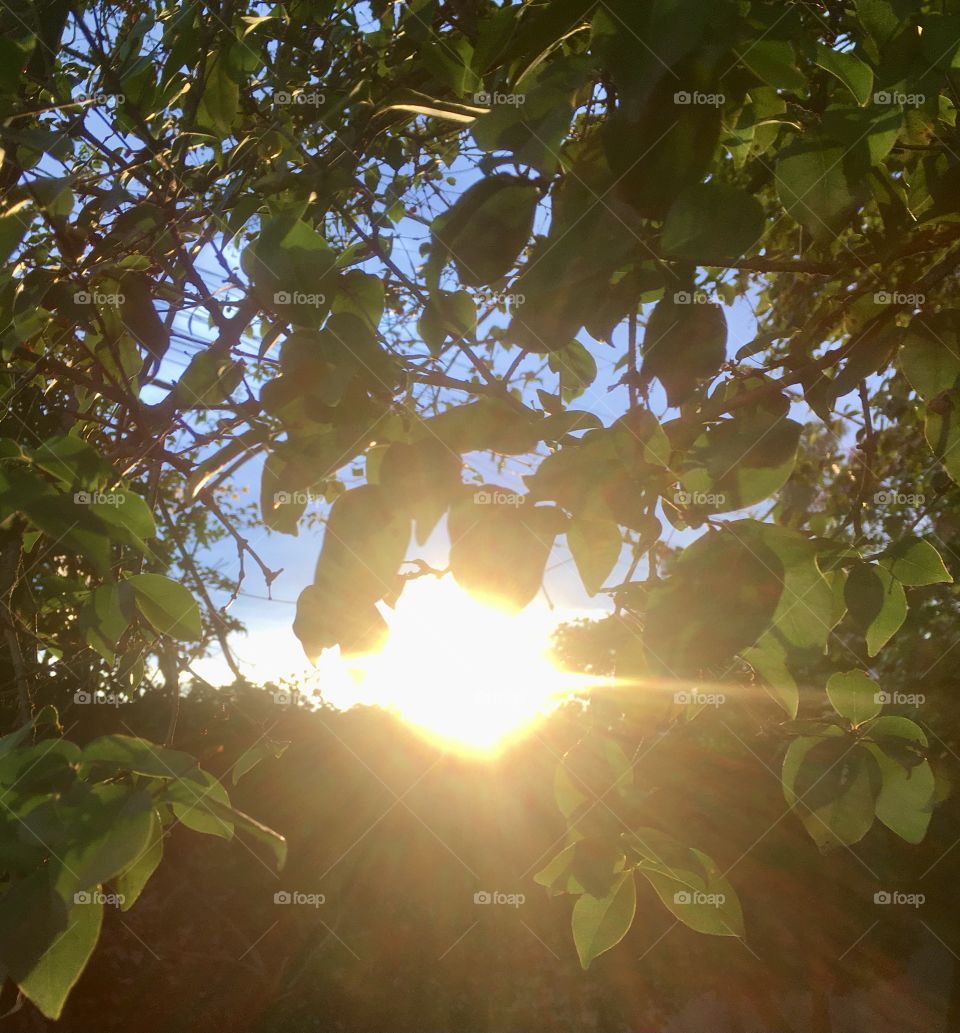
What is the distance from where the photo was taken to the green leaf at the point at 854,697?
791mm

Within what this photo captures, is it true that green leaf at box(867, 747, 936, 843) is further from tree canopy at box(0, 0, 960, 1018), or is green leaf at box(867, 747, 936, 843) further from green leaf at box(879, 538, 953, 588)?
green leaf at box(879, 538, 953, 588)

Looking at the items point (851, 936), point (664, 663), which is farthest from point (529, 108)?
point (851, 936)

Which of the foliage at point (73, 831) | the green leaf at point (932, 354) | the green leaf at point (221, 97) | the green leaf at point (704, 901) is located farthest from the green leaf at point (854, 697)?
the green leaf at point (221, 97)

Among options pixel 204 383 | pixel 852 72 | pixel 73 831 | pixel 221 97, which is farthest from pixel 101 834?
pixel 221 97

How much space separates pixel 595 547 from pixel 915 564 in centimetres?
45

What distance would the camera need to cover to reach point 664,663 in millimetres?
574

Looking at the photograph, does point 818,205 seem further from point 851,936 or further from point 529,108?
point 851,936

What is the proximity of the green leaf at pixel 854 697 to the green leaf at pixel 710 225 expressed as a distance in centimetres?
49

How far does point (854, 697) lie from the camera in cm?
80

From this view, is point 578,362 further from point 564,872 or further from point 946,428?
point 564,872

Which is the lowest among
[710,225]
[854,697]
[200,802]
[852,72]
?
[200,802]

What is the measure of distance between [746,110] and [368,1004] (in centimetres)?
600

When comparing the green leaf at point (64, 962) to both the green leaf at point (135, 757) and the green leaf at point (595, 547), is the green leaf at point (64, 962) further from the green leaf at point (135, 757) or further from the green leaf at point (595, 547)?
the green leaf at point (595, 547)

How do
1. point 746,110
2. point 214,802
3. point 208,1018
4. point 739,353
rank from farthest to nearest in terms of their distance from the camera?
point 208,1018 < point 739,353 < point 746,110 < point 214,802
